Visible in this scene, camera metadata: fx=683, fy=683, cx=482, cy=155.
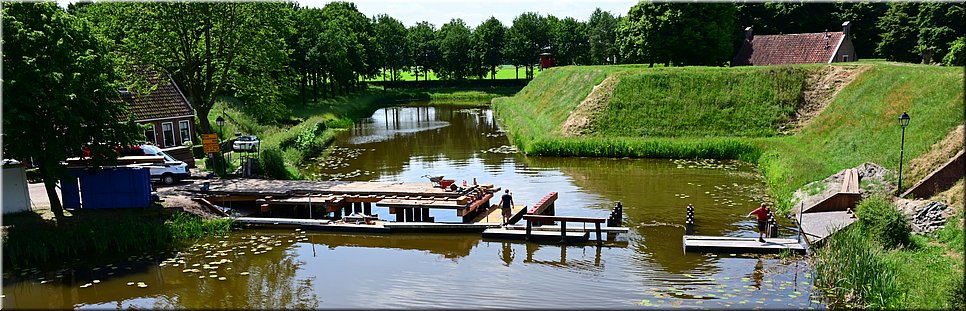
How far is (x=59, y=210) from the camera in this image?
2317cm

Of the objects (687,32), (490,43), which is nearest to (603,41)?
(490,43)

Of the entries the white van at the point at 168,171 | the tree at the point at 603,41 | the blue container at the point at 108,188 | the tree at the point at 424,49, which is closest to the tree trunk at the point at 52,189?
the blue container at the point at 108,188

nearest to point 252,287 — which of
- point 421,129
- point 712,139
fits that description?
point 712,139

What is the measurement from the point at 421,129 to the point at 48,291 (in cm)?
4267

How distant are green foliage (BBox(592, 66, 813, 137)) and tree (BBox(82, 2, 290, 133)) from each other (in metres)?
21.1

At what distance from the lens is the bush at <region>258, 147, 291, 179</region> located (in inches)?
1287

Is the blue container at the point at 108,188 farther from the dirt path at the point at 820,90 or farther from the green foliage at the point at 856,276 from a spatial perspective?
the dirt path at the point at 820,90

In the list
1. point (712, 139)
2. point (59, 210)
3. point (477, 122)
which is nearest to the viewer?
point (59, 210)

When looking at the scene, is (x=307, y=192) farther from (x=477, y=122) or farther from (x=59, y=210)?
(x=477, y=122)

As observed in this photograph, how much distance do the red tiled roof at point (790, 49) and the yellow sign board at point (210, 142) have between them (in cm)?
4573

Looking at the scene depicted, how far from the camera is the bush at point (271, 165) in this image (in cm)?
3269

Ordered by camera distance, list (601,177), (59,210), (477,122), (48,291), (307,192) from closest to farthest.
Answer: (48,291), (59,210), (307,192), (601,177), (477,122)

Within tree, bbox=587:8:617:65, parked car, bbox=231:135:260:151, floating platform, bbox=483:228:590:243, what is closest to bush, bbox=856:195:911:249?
floating platform, bbox=483:228:590:243

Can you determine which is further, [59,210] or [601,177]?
[601,177]
